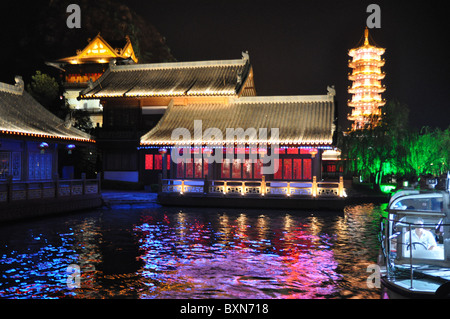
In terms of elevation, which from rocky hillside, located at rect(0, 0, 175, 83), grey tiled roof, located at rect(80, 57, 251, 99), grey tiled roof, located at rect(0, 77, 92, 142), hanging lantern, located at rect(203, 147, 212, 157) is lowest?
hanging lantern, located at rect(203, 147, 212, 157)

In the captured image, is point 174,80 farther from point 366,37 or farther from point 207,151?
point 366,37

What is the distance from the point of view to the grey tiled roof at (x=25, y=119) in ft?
74.3

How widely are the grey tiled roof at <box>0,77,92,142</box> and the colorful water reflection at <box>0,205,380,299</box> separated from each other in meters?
5.31

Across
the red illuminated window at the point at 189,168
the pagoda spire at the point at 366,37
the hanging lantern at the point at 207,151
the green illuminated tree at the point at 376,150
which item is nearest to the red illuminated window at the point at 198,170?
the red illuminated window at the point at 189,168

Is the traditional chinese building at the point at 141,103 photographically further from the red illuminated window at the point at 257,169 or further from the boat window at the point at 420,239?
the boat window at the point at 420,239

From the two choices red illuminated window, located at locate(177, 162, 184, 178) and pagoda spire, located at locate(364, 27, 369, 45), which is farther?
pagoda spire, located at locate(364, 27, 369, 45)

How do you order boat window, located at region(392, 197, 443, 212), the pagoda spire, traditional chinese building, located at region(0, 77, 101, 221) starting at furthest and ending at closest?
the pagoda spire < traditional chinese building, located at region(0, 77, 101, 221) < boat window, located at region(392, 197, 443, 212)

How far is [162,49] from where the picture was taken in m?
76.0

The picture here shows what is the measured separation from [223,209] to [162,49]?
2211 inches

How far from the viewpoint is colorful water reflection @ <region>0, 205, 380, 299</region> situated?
9383mm

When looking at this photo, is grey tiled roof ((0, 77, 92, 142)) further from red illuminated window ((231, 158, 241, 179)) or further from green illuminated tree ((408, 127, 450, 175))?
green illuminated tree ((408, 127, 450, 175))

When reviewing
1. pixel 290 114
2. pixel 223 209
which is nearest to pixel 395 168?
pixel 290 114

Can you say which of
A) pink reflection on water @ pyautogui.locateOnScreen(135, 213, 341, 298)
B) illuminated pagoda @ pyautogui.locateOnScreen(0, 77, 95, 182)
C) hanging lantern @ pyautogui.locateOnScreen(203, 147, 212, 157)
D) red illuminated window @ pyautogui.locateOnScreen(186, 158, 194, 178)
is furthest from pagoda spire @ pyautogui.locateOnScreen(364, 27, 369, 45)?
pink reflection on water @ pyautogui.locateOnScreen(135, 213, 341, 298)
